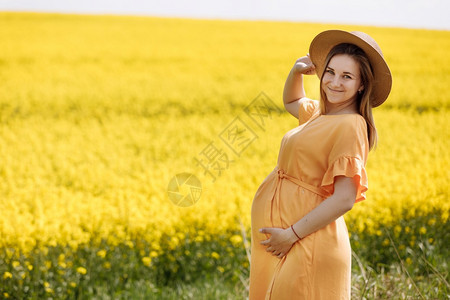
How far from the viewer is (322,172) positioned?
1.66 m

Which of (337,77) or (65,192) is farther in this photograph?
(65,192)

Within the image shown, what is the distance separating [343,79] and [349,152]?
0.24 m

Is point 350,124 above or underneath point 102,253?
above

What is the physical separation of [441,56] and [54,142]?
746 cm

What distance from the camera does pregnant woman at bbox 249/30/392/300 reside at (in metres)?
1.59

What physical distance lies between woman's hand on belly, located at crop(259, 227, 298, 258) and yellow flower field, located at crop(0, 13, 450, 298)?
1855mm

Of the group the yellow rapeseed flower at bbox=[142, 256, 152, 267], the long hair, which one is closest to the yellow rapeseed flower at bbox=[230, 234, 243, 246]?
the yellow rapeseed flower at bbox=[142, 256, 152, 267]

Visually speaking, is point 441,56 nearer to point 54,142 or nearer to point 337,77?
point 54,142

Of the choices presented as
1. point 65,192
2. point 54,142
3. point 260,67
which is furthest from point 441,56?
point 65,192

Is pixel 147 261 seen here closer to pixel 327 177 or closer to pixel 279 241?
pixel 279 241

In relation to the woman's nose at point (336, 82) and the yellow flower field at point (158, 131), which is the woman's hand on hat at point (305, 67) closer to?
the woman's nose at point (336, 82)

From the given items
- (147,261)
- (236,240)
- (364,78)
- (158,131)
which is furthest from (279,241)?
(158,131)

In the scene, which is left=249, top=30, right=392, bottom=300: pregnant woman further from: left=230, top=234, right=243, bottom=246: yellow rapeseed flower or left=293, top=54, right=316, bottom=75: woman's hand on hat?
left=230, top=234, right=243, bottom=246: yellow rapeseed flower

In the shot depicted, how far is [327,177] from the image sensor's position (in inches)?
63.4
